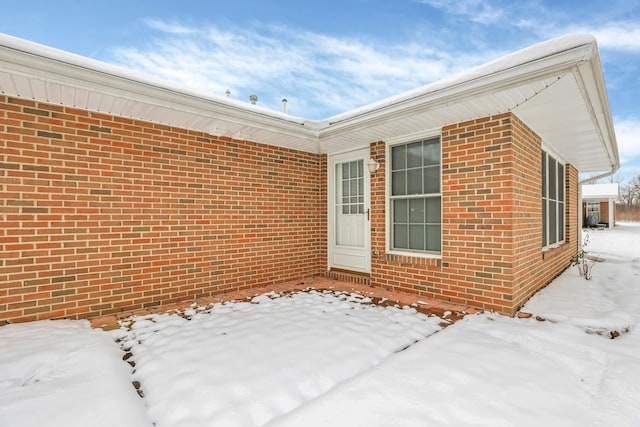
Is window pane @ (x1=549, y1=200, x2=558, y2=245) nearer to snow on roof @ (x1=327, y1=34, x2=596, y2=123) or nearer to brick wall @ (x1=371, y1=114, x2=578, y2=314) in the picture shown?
brick wall @ (x1=371, y1=114, x2=578, y2=314)

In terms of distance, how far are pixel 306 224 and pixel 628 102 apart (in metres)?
56.4

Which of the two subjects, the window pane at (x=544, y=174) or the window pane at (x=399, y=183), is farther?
the window pane at (x=544, y=174)

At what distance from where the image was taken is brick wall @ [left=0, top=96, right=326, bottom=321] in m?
2.94

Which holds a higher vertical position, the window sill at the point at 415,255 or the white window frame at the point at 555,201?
the white window frame at the point at 555,201

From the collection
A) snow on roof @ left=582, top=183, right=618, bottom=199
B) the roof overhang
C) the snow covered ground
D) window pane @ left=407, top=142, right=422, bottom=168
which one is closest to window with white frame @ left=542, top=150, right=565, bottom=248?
the roof overhang

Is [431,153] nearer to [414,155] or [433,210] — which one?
[414,155]

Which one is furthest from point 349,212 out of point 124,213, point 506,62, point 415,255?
point 124,213

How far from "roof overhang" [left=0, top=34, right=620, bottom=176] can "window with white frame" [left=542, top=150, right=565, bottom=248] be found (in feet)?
1.88

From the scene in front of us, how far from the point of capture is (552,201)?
5.34m

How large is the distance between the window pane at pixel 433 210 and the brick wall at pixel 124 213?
7.58ft

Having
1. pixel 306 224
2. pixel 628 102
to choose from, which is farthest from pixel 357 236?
pixel 628 102

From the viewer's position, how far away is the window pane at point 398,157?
4.42 metres

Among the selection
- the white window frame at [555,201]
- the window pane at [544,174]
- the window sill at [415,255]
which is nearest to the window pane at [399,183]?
the window sill at [415,255]

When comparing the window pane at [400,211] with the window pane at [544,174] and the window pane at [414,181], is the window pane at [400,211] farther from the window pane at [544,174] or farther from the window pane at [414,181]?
the window pane at [544,174]
